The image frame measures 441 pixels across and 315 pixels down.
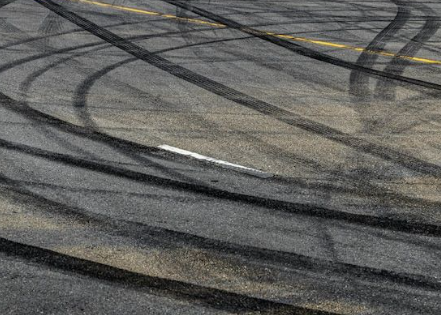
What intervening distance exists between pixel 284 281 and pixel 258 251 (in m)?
0.56

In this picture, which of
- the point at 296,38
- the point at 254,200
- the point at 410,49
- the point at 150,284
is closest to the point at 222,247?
the point at 150,284

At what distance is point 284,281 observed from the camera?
22.1ft

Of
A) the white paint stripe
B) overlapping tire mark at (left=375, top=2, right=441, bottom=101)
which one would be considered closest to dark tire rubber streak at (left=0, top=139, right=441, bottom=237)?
the white paint stripe

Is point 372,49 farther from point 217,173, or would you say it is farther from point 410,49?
point 217,173

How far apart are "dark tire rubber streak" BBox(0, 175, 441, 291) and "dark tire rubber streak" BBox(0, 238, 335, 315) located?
600mm

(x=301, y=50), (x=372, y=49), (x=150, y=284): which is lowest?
(x=150, y=284)

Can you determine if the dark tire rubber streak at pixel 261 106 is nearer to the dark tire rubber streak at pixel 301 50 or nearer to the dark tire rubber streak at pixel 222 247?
the dark tire rubber streak at pixel 301 50

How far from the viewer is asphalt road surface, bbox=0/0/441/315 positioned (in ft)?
21.8

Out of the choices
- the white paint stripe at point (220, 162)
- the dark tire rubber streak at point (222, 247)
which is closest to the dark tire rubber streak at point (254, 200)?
the white paint stripe at point (220, 162)

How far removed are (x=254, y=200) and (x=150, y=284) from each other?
6.31ft

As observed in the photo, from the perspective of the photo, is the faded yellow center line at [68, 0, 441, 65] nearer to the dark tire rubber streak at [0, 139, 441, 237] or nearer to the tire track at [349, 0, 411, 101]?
the tire track at [349, 0, 411, 101]

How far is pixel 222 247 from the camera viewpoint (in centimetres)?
729

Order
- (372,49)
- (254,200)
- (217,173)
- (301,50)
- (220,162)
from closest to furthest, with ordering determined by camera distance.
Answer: (254,200), (217,173), (220,162), (301,50), (372,49)

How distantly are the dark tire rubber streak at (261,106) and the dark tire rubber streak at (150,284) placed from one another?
11.3 ft
